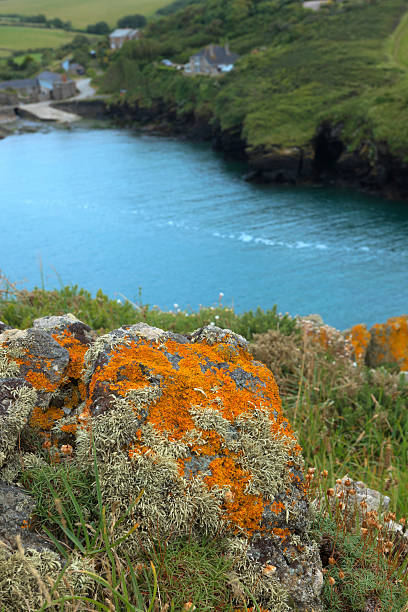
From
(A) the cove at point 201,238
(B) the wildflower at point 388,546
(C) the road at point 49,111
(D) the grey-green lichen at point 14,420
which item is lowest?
(A) the cove at point 201,238

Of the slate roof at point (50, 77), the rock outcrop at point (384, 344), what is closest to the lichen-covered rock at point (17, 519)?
the rock outcrop at point (384, 344)

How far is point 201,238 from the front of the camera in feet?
118

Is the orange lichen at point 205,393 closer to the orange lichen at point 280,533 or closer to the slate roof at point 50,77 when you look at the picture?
the orange lichen at point 280,533

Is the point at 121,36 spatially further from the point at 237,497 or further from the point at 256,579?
the point at 256,579

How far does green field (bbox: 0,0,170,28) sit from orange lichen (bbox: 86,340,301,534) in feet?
540

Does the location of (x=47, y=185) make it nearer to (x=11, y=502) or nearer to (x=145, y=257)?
(x=145, y=257)

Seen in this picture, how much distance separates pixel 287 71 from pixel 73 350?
74.3 metres

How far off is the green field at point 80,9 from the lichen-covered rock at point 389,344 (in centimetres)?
16048

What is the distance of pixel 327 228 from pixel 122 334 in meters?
34.8

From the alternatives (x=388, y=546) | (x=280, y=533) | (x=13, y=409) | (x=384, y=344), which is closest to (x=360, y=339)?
(x=384, y=344)

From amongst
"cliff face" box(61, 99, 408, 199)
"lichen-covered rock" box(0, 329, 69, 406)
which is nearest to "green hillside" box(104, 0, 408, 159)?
"cliff face" box(61, 99, 408, 199)

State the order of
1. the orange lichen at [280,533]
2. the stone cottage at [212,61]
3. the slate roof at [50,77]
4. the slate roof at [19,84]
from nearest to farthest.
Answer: the orange lichen at [280,533] < the stone cottage at [212,61] < the slate roof at [19,84] < the slate roof at [50,77]

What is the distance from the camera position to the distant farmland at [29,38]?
124 meters

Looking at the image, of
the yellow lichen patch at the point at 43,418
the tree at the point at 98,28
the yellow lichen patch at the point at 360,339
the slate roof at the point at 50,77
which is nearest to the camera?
the yellow lichen patch at the point at 43,418
